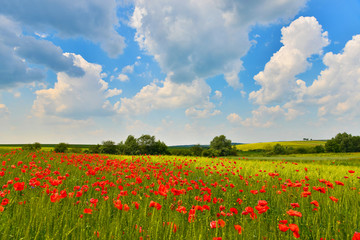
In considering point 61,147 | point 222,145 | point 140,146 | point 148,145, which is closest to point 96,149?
point 61,147

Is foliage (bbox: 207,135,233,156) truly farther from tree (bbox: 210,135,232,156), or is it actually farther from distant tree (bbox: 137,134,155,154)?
distant tree (bbox: 137,134,155,154)

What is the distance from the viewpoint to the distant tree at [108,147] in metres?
54.8

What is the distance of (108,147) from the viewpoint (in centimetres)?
5488

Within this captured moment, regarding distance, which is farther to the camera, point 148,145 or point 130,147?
point 148,145

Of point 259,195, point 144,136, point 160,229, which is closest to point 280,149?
point 144,136

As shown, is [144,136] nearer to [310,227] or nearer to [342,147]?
[310,227]

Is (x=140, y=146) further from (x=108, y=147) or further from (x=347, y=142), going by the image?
(x=347, y=142)

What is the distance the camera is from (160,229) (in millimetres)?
2924

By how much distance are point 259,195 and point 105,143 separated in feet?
181

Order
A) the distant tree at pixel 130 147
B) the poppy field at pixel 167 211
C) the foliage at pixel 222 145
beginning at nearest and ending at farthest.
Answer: the poppy field at pixel 167 211
the distant tree at pixel 130 147
the foliage at pixel 222 145

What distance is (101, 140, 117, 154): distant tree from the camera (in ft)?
180

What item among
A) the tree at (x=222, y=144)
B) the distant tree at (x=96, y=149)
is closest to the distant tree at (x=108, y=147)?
the distant tree at (x=96, y=149)

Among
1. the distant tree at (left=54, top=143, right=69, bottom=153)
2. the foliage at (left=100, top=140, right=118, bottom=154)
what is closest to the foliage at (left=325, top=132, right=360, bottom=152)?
the foliage at (left=100, top=140, right=118, bottom=154)

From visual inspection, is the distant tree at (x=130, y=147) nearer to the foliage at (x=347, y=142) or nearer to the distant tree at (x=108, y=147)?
the distant tree at (x=108, y=147)
